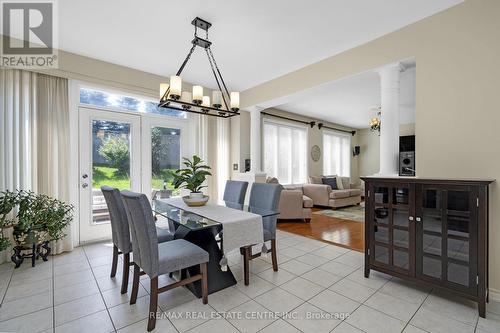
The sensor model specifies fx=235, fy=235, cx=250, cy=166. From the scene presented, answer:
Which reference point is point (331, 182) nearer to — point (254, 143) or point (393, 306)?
point (254, 143)

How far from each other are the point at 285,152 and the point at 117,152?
14.1 ft

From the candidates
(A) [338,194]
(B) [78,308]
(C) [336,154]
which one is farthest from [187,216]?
(C) [336,154]

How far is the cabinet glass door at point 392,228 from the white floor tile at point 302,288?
0.69 m

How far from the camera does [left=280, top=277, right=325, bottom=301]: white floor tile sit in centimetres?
216

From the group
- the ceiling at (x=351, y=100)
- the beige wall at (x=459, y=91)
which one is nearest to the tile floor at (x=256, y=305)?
the beige wall at (x=459, y=91)

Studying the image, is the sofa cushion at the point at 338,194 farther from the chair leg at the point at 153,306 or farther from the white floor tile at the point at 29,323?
the white floor tile at the point at 29,323

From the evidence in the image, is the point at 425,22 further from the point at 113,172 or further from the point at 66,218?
the point at 66,218

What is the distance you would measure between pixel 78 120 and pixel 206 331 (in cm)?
340

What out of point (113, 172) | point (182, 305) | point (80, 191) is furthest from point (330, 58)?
point (80, 191)

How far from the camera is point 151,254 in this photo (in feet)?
5.65

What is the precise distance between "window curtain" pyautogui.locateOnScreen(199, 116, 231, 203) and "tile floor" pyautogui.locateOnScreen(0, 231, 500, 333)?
2.28 meters

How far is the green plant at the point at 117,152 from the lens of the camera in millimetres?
3727

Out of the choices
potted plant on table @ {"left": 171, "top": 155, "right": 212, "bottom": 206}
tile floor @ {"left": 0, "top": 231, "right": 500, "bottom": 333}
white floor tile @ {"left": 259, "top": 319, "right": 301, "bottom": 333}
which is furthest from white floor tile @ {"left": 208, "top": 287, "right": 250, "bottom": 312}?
potted plant on table @ {"left": 171, "top": 155, "right": 212, "bottom": 206}

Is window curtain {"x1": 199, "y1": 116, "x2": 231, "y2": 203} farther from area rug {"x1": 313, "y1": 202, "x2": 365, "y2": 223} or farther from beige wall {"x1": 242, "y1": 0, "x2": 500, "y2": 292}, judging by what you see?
beige wall {"x1": 242, "y1": 0, "x2": 500, "y2": 292}
